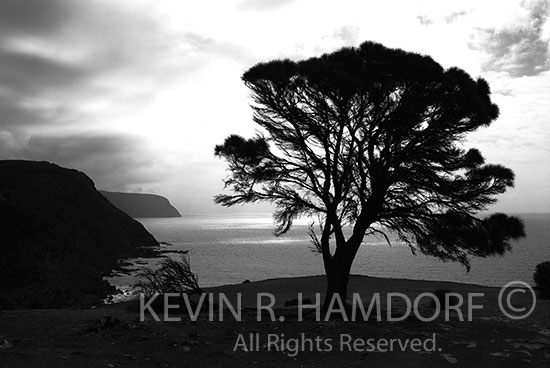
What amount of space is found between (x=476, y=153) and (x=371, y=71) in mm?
4142

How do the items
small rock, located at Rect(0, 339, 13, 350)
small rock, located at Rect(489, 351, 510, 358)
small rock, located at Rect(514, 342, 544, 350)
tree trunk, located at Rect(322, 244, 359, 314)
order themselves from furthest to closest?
tree trunk, located at Rect(322, 244, 359, 314) < small rock, located at Rect(514, 342, 544, 350) < small rock, located at Rect(489, 351, 510, 358) < small rock, located at Rect(0, 339, 13, 350)

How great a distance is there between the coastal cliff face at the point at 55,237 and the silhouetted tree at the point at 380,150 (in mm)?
22903

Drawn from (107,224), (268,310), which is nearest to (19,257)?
(107,224)

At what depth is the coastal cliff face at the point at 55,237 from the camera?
52.4 metres

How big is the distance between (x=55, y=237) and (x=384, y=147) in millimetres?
71463

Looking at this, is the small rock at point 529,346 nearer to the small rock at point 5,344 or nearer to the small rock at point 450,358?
the small rock at point 450,358

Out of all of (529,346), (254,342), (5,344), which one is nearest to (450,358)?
(529,346)

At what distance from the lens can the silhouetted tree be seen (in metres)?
12.2

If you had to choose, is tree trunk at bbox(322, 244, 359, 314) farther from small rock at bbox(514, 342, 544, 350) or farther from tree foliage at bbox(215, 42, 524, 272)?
small rock at bbox(514, 342, 544, 350)

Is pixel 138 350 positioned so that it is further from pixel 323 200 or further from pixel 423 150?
pixel 423 150

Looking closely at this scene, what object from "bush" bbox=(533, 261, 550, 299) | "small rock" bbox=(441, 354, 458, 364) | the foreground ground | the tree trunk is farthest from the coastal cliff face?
"bush" bbox=(533, 261, 550, 299)

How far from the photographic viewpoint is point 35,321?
11875 millimetres

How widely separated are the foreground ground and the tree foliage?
91.8 inches

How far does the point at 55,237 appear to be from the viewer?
7238 centimetres
